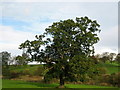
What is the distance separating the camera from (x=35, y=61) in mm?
51094

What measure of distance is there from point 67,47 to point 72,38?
232 cm

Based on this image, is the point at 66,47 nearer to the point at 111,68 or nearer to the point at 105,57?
the point at 111,68

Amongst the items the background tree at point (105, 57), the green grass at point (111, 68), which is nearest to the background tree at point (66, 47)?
the green grass at point (111, 68)

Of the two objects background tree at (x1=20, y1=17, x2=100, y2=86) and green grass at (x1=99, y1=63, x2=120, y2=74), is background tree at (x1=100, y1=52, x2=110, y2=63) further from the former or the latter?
background tree at (x1=20, y1=17, x2=100, y2=86)

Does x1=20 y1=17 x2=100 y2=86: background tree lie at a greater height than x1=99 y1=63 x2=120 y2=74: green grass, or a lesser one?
greater

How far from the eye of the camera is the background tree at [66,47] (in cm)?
4812

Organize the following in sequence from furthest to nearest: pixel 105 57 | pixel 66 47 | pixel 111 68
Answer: pixel 105 57 → pixel 111 68 → pixel 66 47

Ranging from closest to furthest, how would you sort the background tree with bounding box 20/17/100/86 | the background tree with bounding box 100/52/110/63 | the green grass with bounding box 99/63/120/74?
1. the background tree with bounding box 20/17/100/86
2. the green grass with bounding box 99/63/120/74
3. the background tree with bounding box 100/52/110/63

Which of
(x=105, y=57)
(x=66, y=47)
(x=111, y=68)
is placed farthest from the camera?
(x=105, y=57)

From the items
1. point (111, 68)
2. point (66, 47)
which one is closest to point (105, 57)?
point (111, 68)

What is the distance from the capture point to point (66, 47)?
160 ft

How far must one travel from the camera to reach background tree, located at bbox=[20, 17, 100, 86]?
4812 cm

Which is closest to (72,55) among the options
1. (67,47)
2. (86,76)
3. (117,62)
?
(67,47)

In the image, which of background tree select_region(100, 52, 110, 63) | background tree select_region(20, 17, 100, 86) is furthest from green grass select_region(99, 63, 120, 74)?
background tree select_region(20, 17, 100, 86)
